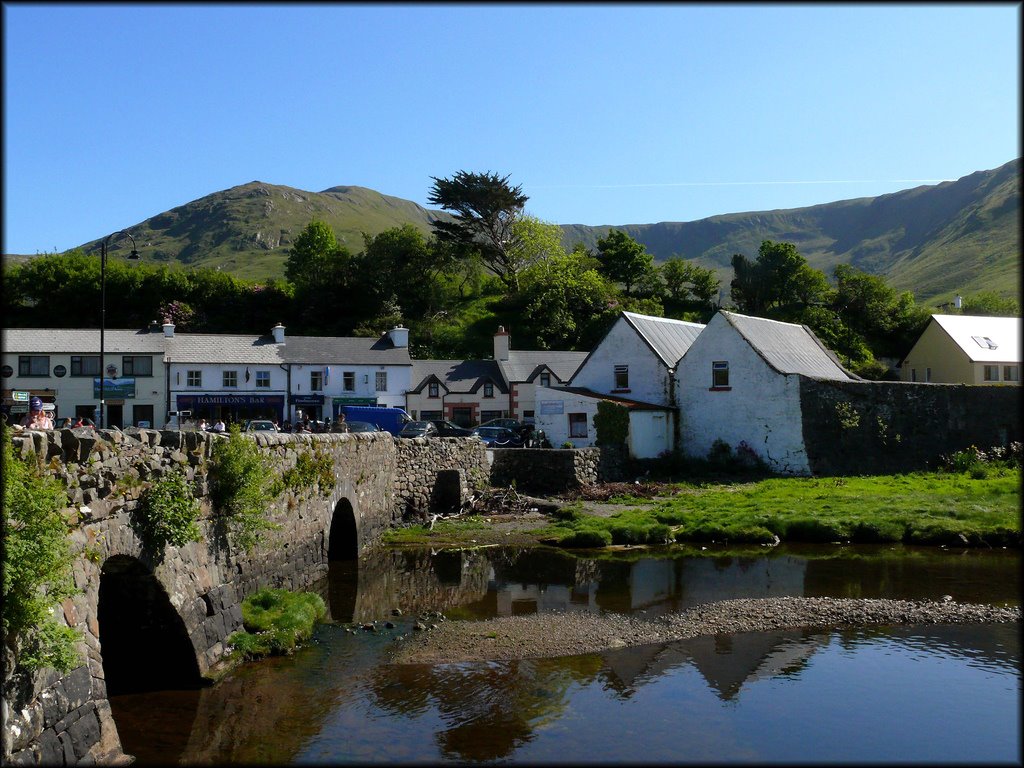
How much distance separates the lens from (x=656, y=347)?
4112 centimetres

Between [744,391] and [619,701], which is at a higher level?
[744,391]

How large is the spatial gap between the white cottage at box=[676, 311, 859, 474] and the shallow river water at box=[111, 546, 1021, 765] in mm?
18289

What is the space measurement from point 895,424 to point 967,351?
45.9 ft

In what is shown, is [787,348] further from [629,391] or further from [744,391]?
[629,391]

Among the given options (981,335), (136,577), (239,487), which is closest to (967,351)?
(981,335)

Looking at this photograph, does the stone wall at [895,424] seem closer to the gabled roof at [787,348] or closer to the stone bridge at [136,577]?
the gabled roof at [787,348]

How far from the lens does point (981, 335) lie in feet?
152

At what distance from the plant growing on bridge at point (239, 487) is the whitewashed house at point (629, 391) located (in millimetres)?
25398

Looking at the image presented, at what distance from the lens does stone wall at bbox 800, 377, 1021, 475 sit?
116 ft

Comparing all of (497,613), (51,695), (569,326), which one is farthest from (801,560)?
(569,326)

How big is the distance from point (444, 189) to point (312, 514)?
221 feet

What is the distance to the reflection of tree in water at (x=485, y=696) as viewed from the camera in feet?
35.0

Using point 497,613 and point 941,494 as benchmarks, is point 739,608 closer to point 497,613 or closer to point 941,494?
point 497,613

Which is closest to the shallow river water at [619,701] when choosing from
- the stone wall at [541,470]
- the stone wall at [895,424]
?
the stone wall at [541,470]
